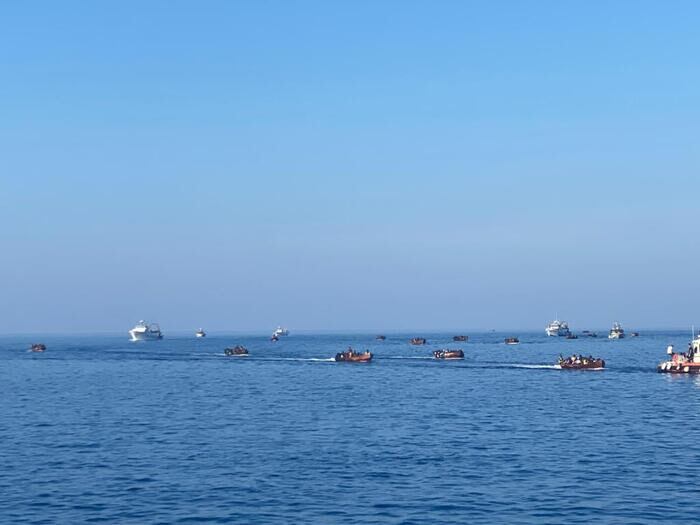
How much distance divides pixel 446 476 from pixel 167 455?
20.7 meters

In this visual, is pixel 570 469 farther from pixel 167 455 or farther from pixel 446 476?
pixel 167 455

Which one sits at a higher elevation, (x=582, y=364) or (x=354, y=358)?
(x=582, y=364)

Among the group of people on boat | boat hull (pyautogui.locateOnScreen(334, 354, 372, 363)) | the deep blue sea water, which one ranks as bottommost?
the deep blue sea water

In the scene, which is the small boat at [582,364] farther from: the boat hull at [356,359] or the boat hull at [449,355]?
the boat hull at [356,359]

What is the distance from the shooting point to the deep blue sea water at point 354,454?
151 ft

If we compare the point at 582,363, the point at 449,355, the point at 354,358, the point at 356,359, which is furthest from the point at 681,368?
the point at 354,358

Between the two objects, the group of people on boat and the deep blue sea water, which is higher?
the group of people on boat

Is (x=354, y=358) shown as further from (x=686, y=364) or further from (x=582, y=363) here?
(x=686, y=364)

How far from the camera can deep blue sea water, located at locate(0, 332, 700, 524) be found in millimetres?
46031

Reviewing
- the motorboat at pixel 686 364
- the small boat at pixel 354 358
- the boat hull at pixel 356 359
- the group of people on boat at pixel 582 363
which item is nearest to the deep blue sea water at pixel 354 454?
the motorboat at pixel 686 364

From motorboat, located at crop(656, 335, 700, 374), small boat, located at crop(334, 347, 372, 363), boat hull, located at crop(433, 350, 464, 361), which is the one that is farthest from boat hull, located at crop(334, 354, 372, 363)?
motorboat, located at crop(656, 335, 700, 374)

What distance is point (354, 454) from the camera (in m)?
61.8

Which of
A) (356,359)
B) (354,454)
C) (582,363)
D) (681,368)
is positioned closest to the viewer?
(354,454)

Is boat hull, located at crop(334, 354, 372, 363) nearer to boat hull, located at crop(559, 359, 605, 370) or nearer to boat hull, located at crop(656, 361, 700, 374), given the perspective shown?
boat hull, located at crop(559, 359, 605, 370)
